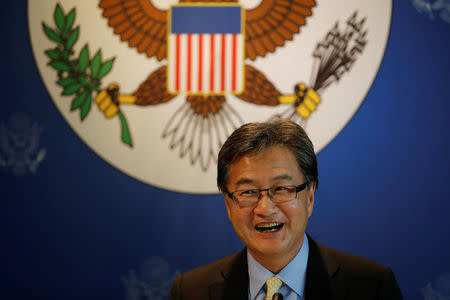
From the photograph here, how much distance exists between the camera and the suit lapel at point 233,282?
145cm

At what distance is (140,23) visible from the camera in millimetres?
2285

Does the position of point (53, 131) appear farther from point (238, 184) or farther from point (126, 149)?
point (238, 184)

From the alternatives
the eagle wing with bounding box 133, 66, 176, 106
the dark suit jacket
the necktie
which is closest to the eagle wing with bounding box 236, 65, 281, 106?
the eagle wing with bounding box 133, 66, 176, 106

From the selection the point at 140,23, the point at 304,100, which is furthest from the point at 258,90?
the point at 140,23

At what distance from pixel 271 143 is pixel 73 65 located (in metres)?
1.37

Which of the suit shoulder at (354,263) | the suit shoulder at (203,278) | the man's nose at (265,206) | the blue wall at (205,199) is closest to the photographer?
the man's nose at (265,206)

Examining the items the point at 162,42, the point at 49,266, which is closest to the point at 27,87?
the point at 162,42

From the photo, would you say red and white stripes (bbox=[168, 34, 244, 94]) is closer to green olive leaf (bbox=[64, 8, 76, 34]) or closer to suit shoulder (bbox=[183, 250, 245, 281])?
green olive leaf (bbox=[64, 8, 76, 34])

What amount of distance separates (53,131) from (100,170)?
0.32 metres

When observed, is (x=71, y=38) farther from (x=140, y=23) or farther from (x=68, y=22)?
(x=140, y=23)

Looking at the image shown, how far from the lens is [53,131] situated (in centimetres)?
230

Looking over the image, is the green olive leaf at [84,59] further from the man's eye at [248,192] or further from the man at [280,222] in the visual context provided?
the man's eye at [248,192]

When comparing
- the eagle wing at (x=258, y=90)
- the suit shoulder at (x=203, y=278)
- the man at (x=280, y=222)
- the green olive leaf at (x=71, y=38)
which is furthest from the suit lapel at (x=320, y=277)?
the green olive leaf at (x=71, y=38)

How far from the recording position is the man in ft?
4.40
